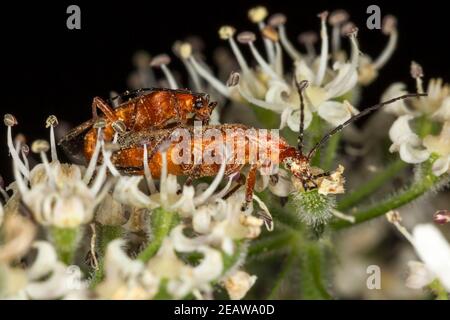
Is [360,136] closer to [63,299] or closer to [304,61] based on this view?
[304,61]

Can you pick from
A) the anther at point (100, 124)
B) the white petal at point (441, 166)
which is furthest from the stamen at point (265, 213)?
the white petal at point (441, 166)

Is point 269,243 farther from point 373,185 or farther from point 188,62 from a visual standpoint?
point 188,62

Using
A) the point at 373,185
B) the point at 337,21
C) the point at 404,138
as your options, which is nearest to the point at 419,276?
the point at 404,138

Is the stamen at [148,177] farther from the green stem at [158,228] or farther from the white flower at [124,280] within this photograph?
the white flower at [124,280]

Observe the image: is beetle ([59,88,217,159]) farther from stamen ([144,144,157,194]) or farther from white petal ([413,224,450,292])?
white petal ([413,224,450,292])

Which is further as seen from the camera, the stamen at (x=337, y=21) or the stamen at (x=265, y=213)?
the stamen at (x=337, y=21)

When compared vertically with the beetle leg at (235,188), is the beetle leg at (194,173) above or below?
above

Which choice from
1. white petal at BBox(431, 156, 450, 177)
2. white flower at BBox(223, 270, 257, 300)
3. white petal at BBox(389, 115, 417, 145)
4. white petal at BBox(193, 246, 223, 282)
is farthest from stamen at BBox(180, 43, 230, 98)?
white petal at BBox(193, 246, 223, 282)
